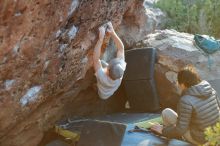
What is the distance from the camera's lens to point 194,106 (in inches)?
222

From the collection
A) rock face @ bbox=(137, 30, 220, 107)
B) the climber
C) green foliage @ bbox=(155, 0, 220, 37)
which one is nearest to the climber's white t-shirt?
the climber

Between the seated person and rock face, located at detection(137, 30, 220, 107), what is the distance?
3.03 meters

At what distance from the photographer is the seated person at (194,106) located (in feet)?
18.4

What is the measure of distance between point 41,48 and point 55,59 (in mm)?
512

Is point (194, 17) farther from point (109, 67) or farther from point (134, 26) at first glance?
point (109, 67)

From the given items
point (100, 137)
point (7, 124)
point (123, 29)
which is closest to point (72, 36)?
point (7, 124)

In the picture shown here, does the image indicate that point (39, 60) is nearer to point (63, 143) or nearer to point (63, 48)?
point (63, 48)

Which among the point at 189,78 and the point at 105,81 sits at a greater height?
the point at 189,78

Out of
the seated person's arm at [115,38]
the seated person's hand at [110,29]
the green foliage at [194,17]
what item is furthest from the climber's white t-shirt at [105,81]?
the green foliage at [194,17]

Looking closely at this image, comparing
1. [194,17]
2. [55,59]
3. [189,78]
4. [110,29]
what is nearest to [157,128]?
[189,78]

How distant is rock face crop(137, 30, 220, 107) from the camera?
9055mm

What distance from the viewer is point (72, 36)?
553 cm

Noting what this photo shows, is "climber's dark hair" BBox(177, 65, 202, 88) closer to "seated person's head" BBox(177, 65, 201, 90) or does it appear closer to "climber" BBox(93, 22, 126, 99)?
"seated person's head" BBox(177, 65, 201, 90)

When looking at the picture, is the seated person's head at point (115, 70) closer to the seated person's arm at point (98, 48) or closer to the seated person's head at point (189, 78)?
the seated person's arm at point (98, 48)
